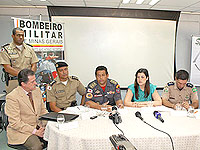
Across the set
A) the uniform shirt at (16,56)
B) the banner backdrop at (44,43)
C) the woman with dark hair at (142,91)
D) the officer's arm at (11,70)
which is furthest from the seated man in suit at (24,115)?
the banner backdrop at (44,43)

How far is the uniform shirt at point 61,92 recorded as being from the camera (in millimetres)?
2814

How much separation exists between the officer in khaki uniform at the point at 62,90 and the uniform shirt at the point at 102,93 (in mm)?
418

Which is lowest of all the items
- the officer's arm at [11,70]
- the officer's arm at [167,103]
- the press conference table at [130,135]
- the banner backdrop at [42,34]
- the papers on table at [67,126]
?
the press conference table at [130,135]

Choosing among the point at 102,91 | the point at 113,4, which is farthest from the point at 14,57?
the point at 113,4

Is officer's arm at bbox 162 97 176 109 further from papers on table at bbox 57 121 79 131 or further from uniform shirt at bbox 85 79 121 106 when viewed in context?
papers on table at bbox 57 121 79 131

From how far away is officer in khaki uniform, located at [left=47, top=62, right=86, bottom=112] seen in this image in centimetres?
281

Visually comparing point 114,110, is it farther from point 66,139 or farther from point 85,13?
point 85,13

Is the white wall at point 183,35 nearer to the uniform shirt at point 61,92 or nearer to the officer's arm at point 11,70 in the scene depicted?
the officer's arm at point 11,70

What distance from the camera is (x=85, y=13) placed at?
13.9 feet

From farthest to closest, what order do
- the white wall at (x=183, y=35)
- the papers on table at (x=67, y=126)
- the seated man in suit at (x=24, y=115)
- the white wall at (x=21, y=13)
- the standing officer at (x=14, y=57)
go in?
the white wall at (x=183, y=35)
the white wall at (x=21, y=13)
the standing officer at (x=14, y=57)
the seated man in suit at (x=24, y=115)
the papers on table at (x=67, y=126)

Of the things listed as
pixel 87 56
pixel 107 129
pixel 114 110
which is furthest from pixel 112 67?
pixel 107 129

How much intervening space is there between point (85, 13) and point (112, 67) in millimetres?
1487

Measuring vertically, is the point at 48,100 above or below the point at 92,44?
below

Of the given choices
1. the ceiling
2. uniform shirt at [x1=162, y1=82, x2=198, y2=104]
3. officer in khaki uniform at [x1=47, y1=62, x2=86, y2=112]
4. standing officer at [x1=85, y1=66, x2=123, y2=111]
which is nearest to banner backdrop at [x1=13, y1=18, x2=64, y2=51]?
the ceiling
